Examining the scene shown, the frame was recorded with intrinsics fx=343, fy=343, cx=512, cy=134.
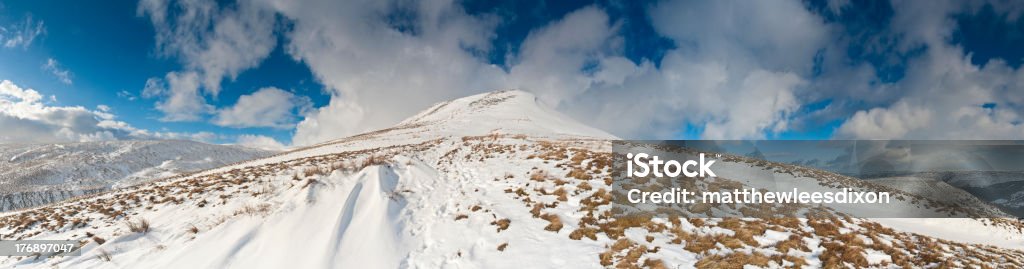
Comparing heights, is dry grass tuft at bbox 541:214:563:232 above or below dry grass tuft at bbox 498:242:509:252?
above

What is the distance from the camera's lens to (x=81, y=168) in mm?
140375

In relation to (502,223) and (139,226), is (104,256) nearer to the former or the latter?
(139,226)

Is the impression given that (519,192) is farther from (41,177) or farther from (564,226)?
(41,177)

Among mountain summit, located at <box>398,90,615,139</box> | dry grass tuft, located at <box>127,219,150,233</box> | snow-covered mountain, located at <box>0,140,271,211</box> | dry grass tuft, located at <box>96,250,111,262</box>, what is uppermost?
mountain summit, located at <box>398,90,615,139</box>

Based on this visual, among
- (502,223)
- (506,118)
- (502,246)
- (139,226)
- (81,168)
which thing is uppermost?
(506,118)

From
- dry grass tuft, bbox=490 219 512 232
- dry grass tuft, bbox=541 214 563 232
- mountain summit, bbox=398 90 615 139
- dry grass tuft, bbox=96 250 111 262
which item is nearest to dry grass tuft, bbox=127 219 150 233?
dry grass tuft, bbox=96 250 111 262

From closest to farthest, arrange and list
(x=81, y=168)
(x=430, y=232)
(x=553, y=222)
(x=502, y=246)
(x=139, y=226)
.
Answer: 1. (x=502, y=246)
2. (x=553, y=222)
3. (x=430, y=232)
4. (x=139, y=226)
5. (x=81, y=168)

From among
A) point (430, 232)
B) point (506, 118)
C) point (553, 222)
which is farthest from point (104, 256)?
point (506, 118)

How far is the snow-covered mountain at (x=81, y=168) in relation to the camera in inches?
4510

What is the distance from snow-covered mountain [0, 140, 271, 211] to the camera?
115 m

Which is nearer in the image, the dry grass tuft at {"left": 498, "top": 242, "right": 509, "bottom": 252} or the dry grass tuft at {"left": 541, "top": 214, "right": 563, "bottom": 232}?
the dry grass tuft at {"left": 498, "top": 242, "right": 509, "bottom": 252}

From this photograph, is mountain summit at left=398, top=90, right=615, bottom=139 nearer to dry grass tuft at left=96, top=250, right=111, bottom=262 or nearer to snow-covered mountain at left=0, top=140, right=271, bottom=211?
dry grass tuft at left=96, top=250, right=111, bottom=262

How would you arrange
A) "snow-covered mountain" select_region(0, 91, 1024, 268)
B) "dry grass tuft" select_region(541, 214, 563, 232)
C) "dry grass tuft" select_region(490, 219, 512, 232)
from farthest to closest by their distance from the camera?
"dry grass tuft" select_region(490, 219, 512, 232) < "dry grass tuft" select_region(541, 214, 563, 232) < "snow-covered mountain" select_region(0, 91, 1024, 268)

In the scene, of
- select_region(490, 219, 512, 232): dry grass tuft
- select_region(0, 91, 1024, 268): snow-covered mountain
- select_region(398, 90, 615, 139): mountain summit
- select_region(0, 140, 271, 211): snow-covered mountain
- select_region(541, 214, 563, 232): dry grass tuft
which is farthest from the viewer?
select_region(0, 140, 271, 211): snow-covered mountain
